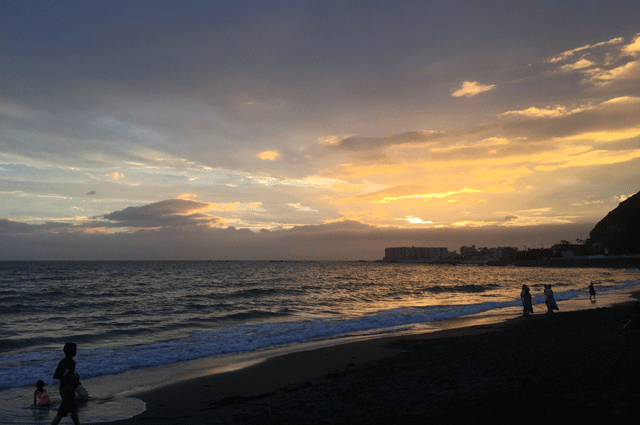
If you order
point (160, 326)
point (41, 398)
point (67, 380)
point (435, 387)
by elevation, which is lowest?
point (160, 326)

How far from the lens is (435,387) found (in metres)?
8.39

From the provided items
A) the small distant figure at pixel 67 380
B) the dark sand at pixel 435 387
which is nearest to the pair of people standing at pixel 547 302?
the dark sand at pixel 435 387

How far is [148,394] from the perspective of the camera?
10.1 m

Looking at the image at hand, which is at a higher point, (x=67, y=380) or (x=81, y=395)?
(x=67, y=380)

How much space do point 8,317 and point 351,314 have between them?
2379cm

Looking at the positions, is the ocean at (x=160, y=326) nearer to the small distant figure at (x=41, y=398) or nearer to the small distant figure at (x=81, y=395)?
the small distant figure at (x=41, y=398)

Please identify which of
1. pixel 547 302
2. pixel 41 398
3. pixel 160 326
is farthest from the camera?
pixel 547 302

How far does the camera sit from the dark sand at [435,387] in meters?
6.39

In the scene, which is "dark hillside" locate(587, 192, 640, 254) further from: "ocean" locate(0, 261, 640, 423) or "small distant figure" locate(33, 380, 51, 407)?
"small distant figure" locate(33, 380, 51, 407)

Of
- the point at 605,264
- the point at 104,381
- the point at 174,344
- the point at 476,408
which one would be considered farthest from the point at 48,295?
the point at 605,264

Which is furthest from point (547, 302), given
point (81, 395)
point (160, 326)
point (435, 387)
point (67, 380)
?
point (67, 380)

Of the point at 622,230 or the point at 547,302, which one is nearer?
the point at 547,302

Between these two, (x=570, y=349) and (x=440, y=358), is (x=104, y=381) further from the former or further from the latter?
(x=570, y=349)

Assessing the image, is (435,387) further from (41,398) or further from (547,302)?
(547,302)
